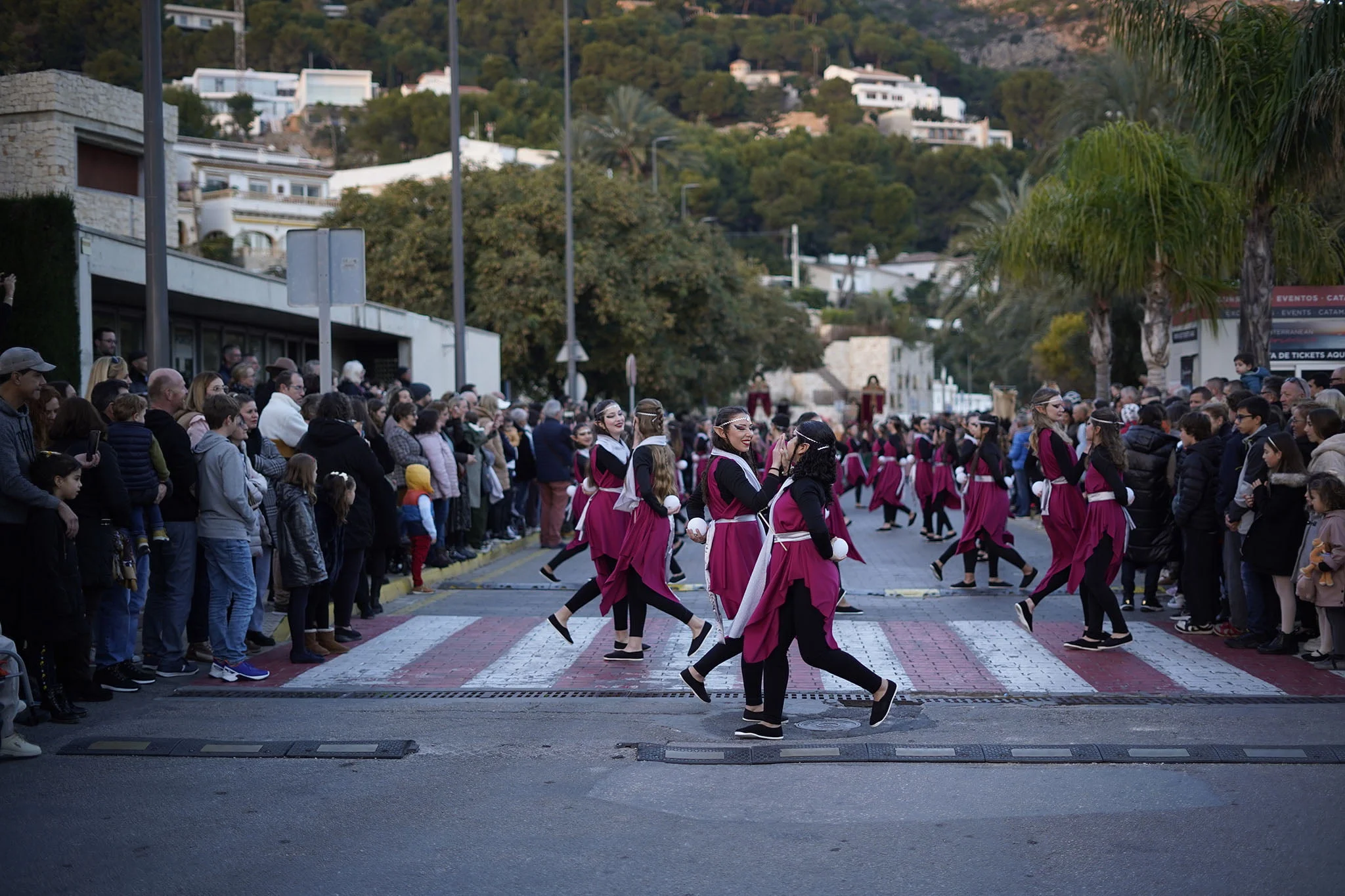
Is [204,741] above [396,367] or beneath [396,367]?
beneath

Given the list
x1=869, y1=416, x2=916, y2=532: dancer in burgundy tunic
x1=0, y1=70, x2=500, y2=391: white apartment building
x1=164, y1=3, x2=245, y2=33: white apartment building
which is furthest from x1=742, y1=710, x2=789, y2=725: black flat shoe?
x1=164, y1=3, x2=245, y2=33: white apartment building

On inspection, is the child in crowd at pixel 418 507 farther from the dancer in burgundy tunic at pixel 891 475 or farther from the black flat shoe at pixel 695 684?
the dancer in burgundy tunic at pixel 891 475

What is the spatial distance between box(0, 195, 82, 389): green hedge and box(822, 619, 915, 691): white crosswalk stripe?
951 centimetres

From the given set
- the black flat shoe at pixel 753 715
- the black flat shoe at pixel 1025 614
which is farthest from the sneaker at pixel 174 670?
the black flat shoe at pixel 1025 614

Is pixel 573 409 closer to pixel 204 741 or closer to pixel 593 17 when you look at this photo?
pixel 204 741

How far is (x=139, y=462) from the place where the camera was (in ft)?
30.3

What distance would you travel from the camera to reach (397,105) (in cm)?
12081

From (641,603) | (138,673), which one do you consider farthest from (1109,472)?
(138,673)

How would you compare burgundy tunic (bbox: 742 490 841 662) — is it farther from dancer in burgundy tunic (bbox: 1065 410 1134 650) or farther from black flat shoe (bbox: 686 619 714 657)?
dancer in burgundy tunic (bbox: 1065 410 1134 650)

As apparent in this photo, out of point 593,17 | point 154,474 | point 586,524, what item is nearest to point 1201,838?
point 586,524

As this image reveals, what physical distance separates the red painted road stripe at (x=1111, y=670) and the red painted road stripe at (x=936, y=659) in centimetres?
64

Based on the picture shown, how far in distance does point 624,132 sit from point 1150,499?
57788mm

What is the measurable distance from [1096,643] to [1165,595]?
3838mm

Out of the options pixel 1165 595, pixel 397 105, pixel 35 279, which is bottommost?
pixel 1165 595
